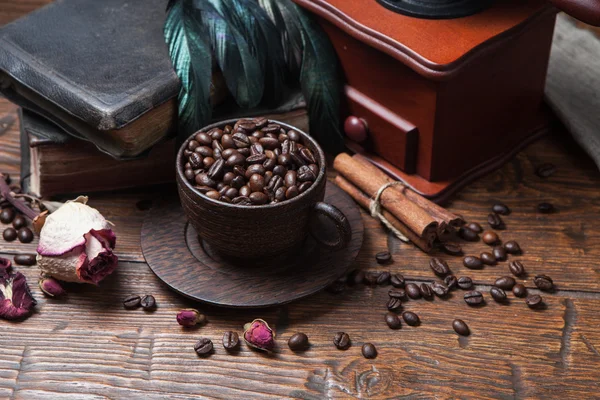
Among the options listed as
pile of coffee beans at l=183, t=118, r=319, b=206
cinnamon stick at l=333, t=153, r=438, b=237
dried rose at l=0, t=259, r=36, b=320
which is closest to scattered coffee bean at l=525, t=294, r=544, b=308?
cinnamon stick at l=333, t=153, r=438, b=237

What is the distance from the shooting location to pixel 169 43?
160 cm

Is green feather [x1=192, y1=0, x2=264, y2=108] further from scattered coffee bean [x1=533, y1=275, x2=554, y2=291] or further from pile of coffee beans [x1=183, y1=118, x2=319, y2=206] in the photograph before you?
scattered coffee bean [x1=533, y1=275, x2=554, y2=291]

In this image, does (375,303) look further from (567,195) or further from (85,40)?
(85,40)

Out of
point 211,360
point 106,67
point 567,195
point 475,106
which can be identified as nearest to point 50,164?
point 106,67

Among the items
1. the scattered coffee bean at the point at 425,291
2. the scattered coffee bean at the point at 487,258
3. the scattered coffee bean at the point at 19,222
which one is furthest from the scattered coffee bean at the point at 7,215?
the scattered coffee bean at the point at 487,258

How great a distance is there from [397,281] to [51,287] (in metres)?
0.63

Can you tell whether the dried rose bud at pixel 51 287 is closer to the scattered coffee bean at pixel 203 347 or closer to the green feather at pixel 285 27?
the scattered coffee bean at pixel 203 347

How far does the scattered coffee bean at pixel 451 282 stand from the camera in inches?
56.8

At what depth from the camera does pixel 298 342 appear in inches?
52.0

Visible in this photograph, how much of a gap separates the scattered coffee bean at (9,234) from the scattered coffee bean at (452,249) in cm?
85

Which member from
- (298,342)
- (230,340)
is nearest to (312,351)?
(298,342)

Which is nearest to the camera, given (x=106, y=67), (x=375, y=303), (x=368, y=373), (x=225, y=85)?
(x=368, y=373)

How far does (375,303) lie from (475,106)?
1.55 ft

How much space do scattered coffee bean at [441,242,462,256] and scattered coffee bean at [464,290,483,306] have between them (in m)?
0.11
